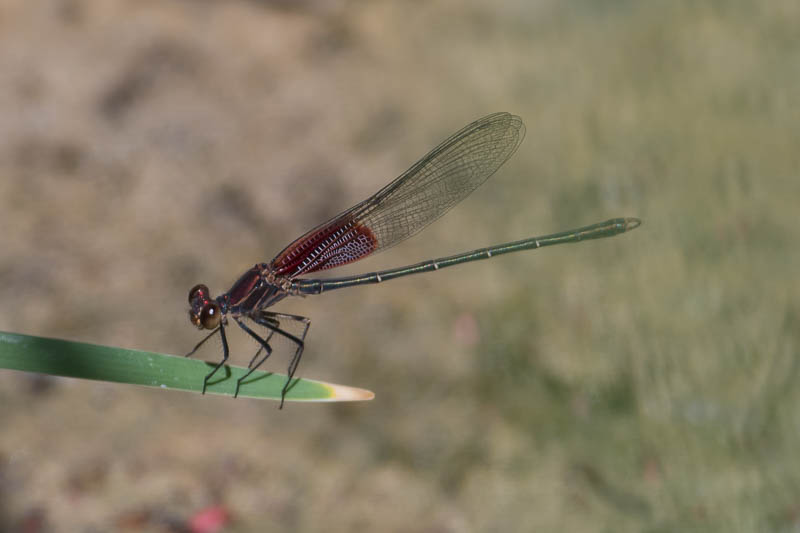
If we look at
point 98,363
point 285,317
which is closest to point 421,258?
point 285,317

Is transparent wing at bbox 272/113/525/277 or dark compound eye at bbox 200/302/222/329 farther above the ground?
transparent wing at bbox 272/113/525/277

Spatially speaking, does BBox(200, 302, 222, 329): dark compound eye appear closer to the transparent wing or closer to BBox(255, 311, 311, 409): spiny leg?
BBox(255, 311, 311, 409): spiny leg

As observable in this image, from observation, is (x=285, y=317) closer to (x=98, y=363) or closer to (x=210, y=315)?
(x=210, y=315)

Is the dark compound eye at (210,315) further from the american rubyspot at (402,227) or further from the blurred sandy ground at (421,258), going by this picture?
the blurred sandy ground at (421,258)

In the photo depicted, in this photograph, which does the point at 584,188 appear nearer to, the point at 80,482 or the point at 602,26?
the point at 602,26

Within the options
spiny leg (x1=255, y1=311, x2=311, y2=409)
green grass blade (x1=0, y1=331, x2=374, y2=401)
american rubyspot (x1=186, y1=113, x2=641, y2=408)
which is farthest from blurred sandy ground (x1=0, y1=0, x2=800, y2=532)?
green grass blade (x1=0, y1=331, x2=374, y2=401)

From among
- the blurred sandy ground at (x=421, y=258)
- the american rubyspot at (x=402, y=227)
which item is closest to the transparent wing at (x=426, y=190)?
the american rubyspot at (x=402, y=227)
